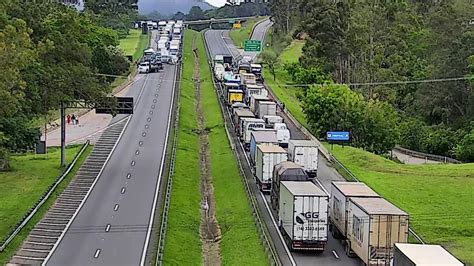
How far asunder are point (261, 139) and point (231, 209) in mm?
9622

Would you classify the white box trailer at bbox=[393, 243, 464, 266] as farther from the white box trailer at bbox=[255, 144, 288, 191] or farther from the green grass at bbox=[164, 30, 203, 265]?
the white box trailer at bbox=[255, 144, 288, 191]

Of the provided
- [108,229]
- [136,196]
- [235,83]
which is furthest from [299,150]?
[235,83]

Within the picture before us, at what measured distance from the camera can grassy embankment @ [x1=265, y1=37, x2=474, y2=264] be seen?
41.7 meters

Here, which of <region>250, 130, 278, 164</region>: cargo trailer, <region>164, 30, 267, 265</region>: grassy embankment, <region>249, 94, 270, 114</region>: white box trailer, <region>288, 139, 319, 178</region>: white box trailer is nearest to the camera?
<region>164, 30, 267, 265</region>: grassy embankment

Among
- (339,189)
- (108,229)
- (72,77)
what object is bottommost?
(108,229)

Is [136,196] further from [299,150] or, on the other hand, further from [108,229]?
[299,150]

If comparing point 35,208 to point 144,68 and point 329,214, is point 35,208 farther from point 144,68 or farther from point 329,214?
point 144,68

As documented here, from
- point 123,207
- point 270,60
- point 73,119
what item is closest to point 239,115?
point 73,119

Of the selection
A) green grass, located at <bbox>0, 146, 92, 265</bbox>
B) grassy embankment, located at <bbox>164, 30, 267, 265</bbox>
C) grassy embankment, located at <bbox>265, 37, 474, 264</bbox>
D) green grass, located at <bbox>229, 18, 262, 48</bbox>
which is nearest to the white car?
grassy embankment, located at <bbox>164, 30, 267, 265</bbox>

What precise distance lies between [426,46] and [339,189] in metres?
69.9

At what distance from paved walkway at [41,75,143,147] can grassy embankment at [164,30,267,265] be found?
24.9ft

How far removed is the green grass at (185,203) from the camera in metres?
39.2

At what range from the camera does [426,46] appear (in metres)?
105

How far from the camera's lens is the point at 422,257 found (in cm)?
2464
